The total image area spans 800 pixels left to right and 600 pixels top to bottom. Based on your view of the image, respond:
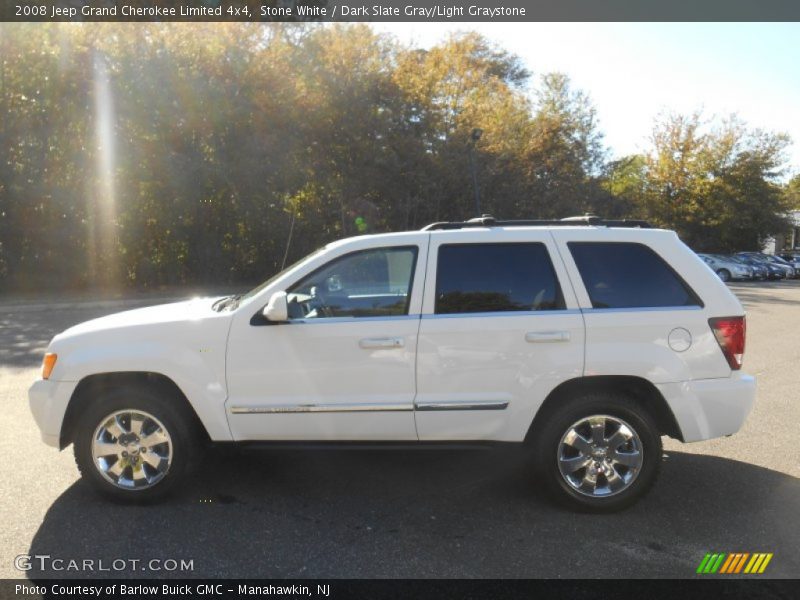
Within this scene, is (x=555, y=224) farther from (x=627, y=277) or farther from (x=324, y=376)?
(x=324, y=376)

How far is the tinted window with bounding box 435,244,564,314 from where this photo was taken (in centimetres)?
452

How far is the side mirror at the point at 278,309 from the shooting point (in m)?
4.29

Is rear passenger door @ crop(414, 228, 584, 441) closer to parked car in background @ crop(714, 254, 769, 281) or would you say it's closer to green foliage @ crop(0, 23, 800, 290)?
green foliage @ crop(0, 23, 800, 290)

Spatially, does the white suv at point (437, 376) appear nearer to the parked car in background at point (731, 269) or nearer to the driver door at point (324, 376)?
the driver door at point (324, 376)

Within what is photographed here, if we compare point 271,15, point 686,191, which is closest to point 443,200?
point 271,15

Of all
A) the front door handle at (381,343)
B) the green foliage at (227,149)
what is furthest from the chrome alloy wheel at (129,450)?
the green foliage at (227,149)

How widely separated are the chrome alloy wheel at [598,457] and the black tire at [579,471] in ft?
0.07

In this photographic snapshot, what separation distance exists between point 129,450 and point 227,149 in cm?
2087

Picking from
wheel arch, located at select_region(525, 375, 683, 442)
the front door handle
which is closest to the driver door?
the front door handle

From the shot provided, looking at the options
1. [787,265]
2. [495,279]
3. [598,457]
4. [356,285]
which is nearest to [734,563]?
[598,457]

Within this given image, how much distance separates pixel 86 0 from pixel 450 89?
16.0 m

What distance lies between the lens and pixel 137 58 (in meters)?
21.7

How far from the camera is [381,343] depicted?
4391mm
